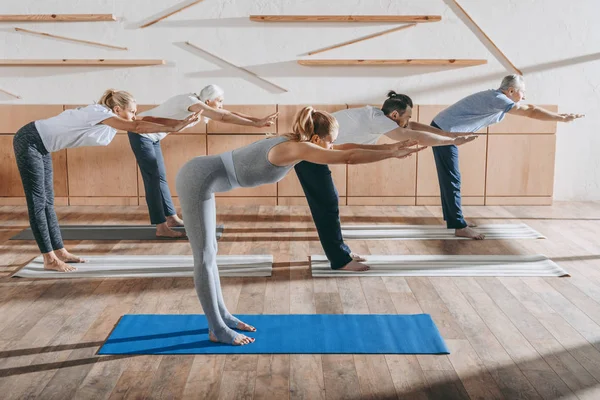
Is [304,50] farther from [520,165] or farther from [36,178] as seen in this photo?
[36,178]

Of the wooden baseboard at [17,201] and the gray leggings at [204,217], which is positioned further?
the wooden baseboard at [17,201]

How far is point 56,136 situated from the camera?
13.5 feet

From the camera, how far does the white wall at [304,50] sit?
6484 millimetres

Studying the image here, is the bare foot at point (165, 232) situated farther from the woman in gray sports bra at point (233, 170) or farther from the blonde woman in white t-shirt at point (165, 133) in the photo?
the woman in gray sports bra at point (233, 170)

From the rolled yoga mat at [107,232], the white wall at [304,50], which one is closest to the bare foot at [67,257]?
the rolled yoga mat at [107,232]

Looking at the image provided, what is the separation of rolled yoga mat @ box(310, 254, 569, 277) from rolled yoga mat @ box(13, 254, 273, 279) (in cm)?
39

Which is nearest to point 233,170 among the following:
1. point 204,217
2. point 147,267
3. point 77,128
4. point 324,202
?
point 204,217

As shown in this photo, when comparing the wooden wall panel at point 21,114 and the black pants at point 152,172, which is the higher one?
the wooden wall panel at point 21,114

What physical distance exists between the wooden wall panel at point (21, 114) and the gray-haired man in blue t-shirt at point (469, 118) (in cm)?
360

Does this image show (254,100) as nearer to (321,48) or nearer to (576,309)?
(321,48)

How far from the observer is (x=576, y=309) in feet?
Result: 12.0

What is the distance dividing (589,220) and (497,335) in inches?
124

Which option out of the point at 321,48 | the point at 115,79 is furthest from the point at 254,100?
the point at 115,79

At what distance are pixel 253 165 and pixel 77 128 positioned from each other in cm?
164
